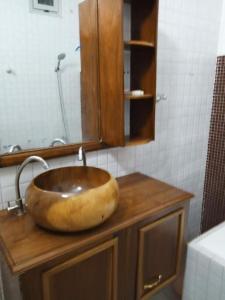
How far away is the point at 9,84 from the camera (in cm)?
104

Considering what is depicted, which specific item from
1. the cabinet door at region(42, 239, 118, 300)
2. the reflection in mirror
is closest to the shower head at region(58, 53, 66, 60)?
the reflection in mirror

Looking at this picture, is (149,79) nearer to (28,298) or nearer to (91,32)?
(91,32)

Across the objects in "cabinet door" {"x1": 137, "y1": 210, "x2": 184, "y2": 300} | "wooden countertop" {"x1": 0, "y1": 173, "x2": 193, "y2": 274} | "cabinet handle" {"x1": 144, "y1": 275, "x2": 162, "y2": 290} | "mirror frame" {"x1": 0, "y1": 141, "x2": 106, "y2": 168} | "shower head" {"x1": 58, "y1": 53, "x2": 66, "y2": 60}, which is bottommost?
"cabinet handle" {"x1": 144, "y1": 275, "x2": 162, "y2": 290}

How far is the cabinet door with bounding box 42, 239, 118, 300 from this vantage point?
0.79 metres

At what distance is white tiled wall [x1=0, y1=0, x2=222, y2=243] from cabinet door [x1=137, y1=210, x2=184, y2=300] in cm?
43

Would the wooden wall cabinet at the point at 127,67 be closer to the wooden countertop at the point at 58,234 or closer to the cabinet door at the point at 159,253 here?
the wooden countertop at the point at 58,234

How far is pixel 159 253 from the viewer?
44.2 inches

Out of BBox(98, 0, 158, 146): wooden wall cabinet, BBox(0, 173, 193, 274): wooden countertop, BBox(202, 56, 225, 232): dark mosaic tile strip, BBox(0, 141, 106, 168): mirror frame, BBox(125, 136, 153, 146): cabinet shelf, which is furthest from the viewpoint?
BBox(202, 56, 225, 232): dark mosaic tile strip

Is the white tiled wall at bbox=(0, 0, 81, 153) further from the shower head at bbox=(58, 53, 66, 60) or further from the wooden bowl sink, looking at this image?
the wooden bowl sink

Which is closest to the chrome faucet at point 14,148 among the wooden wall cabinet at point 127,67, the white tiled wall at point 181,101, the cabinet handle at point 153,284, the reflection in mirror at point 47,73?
the reflection in mirror at point 47,73

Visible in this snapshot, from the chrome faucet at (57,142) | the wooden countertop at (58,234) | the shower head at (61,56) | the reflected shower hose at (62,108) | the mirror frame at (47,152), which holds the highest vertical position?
the shower head at (61,56)

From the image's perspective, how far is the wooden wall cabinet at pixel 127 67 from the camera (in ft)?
3.65

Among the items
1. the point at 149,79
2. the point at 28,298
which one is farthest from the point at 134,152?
the point at 28,298

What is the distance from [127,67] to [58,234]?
922 mm
